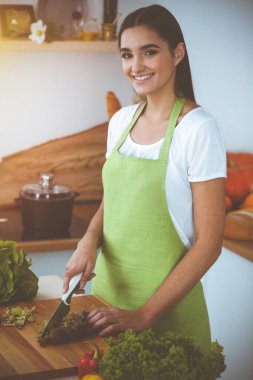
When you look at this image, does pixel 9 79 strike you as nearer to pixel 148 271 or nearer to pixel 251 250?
pixel 251 250

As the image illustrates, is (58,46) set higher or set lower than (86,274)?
higher

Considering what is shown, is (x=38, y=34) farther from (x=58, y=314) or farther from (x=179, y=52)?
(x=58, y=314)

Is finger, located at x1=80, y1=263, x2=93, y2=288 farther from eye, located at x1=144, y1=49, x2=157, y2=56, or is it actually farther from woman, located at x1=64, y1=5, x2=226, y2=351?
eye, located at x1=144, y1=49, x2=157, y2=56

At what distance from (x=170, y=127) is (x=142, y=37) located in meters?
0.22

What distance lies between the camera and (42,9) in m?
3.08

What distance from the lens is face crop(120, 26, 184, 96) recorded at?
1649 mm

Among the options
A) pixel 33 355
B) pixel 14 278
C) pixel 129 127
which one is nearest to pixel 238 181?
pixel 129 127

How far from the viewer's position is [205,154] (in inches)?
61.4

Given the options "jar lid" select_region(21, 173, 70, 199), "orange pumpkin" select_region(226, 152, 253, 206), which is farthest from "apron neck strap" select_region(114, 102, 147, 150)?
"orange pumpkin" select_region(226, 152, 253, 206)

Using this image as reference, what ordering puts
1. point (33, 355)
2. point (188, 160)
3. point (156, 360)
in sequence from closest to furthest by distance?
point (156, 360) → point (33, 355) → point (188, 160)

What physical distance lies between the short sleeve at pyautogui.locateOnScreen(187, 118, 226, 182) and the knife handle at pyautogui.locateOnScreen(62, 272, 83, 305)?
1.12 feet

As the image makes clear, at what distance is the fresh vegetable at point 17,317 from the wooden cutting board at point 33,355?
0.5 inches

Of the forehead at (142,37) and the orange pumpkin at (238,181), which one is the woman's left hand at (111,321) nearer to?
the forehead at (142,37)

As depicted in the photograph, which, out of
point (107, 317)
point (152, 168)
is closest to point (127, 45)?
point (152, 168)
